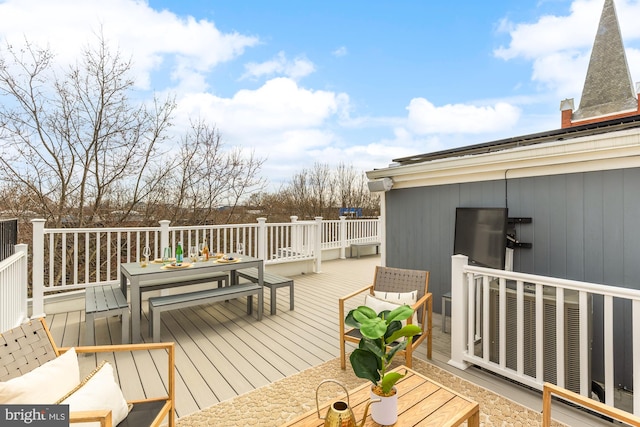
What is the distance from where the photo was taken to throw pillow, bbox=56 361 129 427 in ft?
4.52

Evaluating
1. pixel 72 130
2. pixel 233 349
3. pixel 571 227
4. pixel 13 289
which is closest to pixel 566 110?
pixel 571 227

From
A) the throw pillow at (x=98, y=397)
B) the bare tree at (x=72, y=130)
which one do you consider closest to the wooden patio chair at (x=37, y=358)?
the throw pillow at (x=98, y=397)

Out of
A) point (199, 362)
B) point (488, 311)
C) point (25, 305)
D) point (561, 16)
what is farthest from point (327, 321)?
point (561, 16)

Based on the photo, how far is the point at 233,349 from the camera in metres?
3.32

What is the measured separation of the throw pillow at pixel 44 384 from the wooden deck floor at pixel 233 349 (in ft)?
3.20

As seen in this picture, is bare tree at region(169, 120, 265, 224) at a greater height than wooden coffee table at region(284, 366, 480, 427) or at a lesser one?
greater

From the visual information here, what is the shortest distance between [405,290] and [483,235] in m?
1.08

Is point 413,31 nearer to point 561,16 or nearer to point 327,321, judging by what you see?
point 561,16

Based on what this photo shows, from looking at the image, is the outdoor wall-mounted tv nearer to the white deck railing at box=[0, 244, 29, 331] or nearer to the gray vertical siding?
the gray vertical siding

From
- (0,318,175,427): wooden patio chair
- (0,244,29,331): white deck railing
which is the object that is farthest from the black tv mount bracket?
(0,244,29,331): white deck railing

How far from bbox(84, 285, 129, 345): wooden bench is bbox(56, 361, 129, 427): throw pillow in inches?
75.2

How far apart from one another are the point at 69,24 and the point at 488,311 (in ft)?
28.0

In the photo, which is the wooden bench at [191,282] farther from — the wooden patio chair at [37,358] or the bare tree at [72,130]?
the bare tree at [72,130]

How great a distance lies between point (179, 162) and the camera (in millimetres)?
8312
